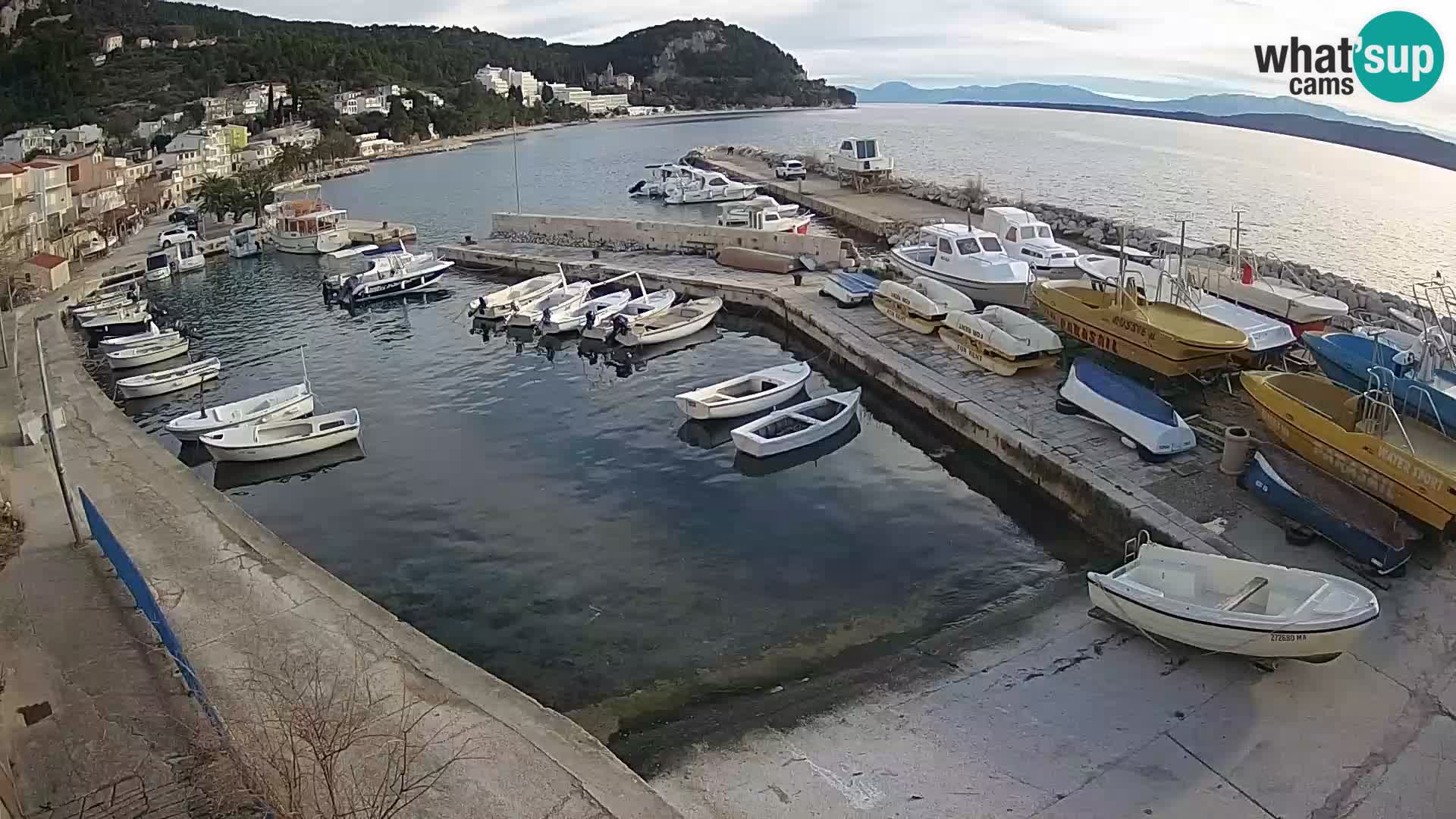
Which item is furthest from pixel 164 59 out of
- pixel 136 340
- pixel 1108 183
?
pixel 136 340

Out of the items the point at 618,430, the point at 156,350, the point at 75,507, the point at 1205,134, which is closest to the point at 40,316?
the point at 156,350

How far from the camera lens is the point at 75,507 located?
13.6 meters

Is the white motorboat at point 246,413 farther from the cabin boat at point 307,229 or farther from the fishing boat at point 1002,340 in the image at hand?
the cabin boat at point 307,229

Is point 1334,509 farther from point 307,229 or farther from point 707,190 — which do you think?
point 707,190

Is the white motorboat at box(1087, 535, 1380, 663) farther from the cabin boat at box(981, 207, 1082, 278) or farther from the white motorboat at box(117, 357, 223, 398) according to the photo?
the white motorboat at box(117, 357, 223, 398)

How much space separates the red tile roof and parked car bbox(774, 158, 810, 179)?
3585 cm

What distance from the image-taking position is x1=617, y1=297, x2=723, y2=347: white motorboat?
23.7m

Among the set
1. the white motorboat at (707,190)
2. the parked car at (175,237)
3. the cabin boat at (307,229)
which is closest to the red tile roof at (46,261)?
the parked car at (175,237)

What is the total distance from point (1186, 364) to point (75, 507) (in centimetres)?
1775

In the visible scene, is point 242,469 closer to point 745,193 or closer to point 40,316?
point 40,316

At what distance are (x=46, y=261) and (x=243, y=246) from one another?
26.8 feet

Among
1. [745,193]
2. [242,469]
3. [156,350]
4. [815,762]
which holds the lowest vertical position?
[815,762]

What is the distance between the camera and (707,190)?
52.7 m

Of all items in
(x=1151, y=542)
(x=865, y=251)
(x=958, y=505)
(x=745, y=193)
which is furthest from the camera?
(x=745, y=193)
